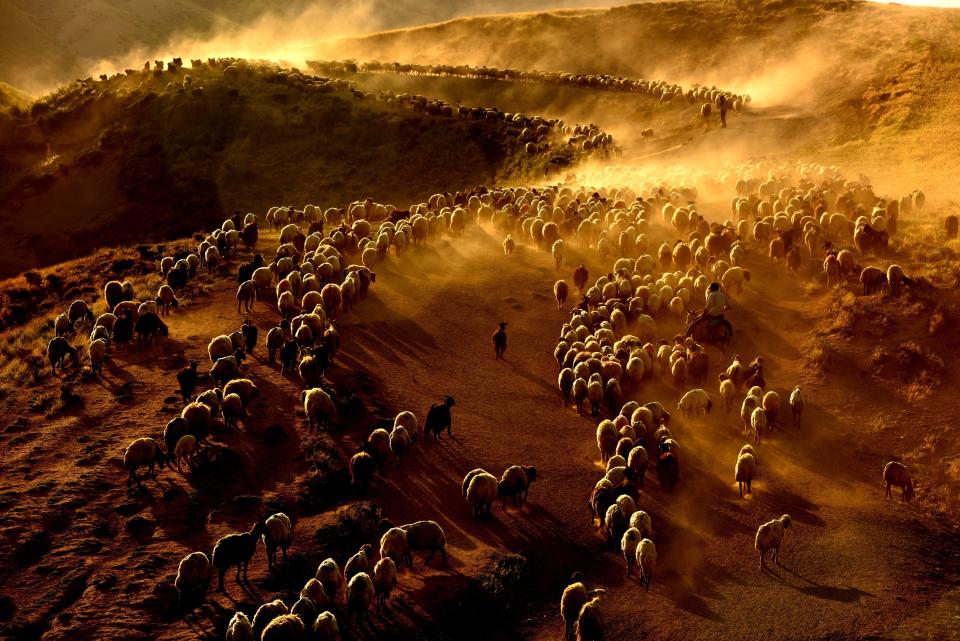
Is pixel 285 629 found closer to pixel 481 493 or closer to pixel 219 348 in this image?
pixel 481 493

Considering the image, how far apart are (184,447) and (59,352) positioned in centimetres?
787

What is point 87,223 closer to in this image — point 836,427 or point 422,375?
point 422,375

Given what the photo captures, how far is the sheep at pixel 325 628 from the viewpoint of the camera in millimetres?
13164

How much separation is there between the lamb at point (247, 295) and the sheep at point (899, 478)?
19.2 meters

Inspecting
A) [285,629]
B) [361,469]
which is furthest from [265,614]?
[361,469]

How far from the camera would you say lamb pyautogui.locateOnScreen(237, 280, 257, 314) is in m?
27.2

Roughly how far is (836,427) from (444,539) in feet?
37.4

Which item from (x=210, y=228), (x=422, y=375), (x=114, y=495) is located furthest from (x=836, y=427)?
(x=210, y=228)

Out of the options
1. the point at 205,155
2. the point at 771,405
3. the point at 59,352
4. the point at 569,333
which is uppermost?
the point at 205,155

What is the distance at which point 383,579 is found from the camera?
1455 centimetres

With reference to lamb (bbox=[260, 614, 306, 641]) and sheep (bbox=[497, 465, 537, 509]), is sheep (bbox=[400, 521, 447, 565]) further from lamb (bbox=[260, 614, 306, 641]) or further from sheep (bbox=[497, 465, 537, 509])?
lamb (bbox=[260, 614, 306, 641])

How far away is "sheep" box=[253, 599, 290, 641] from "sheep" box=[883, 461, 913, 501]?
1333cm

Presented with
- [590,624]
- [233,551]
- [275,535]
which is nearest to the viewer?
[590,624]

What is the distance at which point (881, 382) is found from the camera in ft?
76.0
